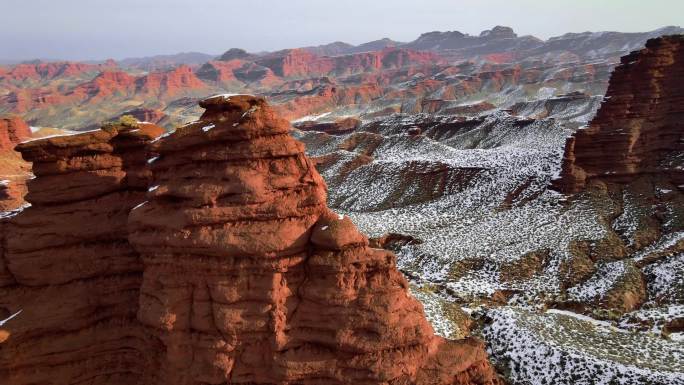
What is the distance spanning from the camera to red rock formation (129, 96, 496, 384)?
1373cm

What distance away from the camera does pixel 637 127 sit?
4609 cm

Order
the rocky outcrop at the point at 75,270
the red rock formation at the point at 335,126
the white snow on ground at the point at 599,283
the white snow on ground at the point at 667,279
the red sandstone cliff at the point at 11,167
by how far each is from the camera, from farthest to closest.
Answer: the red rock formation at the point at 335,126
the red sandstone cliff at the point at 11,167
the white snow on ground at the point at 599,283
the white snow on ground at the point at 667,279
the rocky outcrop at the point at 75,270

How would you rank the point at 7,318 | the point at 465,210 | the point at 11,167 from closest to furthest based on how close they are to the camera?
the point at 7,318 < the point at 465,210 < the point at 11,167

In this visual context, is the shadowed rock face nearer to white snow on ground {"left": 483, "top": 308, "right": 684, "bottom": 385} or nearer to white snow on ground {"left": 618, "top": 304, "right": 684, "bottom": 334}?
white snow on ground {"left": 483, "top": 308, "right": 684, "bottom": 385}

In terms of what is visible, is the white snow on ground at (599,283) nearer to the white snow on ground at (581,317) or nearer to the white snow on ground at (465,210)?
the white snow on ground at (581,317)

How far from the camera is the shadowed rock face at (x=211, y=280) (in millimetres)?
13805

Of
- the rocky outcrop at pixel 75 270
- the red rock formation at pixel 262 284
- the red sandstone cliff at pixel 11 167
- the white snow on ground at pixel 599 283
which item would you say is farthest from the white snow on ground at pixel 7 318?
the red sandstone cliff at pixel 11 167

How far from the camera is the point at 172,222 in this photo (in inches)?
559

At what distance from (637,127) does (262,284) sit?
4896 cm

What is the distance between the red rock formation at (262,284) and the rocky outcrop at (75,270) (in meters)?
1.98

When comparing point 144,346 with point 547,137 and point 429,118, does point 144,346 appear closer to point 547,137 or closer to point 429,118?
point 547,137

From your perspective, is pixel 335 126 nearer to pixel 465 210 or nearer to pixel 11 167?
pixel 11 167

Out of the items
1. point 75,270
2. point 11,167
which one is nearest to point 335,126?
point 11,167

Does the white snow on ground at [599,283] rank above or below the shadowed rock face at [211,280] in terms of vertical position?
below
